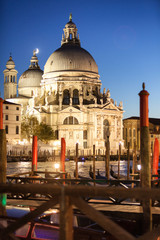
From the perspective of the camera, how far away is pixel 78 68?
5900cm

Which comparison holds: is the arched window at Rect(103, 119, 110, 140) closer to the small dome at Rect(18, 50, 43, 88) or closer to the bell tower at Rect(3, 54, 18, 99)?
the small dome at Rect(18, 50, 43, 88)

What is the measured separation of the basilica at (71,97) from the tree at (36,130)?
172cm

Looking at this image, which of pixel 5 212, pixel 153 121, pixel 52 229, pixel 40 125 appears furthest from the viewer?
pixel 153 121

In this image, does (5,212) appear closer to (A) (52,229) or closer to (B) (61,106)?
(A) (52,229)

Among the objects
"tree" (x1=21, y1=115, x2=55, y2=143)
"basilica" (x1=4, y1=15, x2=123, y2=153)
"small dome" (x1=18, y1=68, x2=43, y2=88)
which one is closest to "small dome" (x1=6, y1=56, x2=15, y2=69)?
"basilica" (x1=4, y1=15, x2=123, y2=153)

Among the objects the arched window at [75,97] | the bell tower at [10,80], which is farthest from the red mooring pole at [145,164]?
the bell tower at [10,80]

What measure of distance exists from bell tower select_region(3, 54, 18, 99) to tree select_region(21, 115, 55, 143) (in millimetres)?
10445

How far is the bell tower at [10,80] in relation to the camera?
6328cm

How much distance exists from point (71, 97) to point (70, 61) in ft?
16.1

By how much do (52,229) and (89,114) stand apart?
5217 cm

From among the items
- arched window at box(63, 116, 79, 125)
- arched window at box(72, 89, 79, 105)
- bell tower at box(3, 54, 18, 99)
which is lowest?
arched window at box(63, 116, 79, 125)

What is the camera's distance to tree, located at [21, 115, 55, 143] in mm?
51244

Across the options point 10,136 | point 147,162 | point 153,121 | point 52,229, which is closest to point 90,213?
point 52,229

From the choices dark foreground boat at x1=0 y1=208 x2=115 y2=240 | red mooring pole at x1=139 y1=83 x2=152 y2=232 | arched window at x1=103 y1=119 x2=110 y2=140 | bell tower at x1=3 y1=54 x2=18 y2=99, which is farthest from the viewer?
bell tower at x1=3 y1=54 x2=18 y2=99
